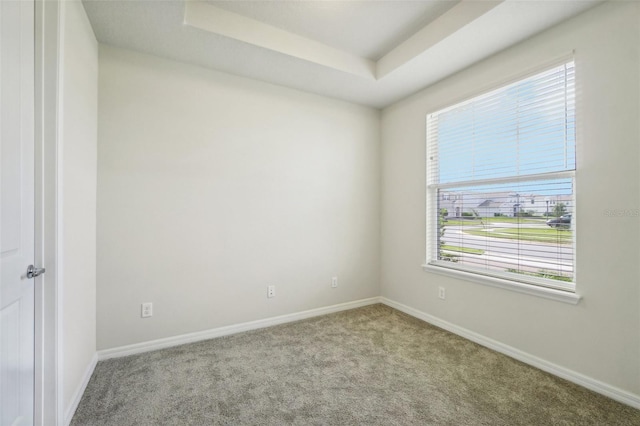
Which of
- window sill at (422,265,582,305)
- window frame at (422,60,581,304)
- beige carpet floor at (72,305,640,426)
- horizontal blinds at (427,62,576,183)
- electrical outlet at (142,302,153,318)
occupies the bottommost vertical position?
beige carpet floor at (72,305,640,426)

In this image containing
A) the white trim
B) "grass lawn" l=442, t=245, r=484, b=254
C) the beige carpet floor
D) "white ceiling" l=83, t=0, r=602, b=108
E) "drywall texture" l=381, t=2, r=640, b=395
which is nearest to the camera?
the beige carpet floor

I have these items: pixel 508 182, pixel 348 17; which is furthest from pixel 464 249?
pixel 348 17

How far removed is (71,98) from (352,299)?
3.05m

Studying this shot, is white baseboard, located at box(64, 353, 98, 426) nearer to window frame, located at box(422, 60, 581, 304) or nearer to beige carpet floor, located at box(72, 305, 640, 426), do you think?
beige carpet floor, located at box(72, 305, 640, 426)

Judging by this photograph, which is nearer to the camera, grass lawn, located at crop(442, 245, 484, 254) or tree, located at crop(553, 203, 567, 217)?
tree, located at crop(553, 203, 567, 217)

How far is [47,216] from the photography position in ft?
4.43

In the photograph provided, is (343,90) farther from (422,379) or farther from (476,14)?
(422,379)

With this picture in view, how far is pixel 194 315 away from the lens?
2.48 m

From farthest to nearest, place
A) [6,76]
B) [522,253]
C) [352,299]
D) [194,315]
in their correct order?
[352,299], [194,315], [522,253], [6,76]

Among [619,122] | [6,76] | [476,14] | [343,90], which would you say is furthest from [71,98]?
[619,122]

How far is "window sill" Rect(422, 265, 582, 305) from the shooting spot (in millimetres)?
1945

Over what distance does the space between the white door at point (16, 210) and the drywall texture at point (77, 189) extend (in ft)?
0.45

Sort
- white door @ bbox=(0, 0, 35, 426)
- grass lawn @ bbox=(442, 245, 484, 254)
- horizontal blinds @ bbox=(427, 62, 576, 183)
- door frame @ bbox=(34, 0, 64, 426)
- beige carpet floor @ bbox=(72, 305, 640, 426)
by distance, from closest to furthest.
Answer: white door @ bbox=(0, 0, 35, 426)
door frame @ bbox=(34, 0, 64, 426)
beige carpet floor @ bbox=(72, 305, 640, 426)
horizontal blinds @ bbox=(427, 62, 576, 183)
grass lawn @ bbox=(442, 245, 484, 254)

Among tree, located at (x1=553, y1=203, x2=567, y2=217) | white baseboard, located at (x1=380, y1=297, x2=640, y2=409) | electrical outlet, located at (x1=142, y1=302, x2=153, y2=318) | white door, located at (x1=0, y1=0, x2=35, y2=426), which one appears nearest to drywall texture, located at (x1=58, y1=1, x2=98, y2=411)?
white door, located at (x1=0, y1=0, x2=35, y2=426)
